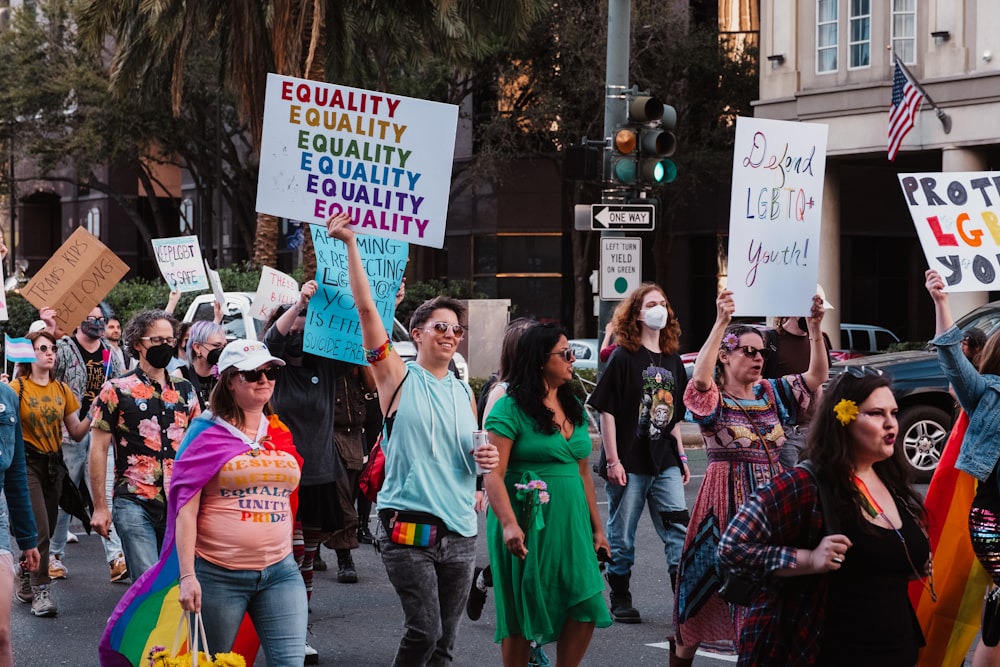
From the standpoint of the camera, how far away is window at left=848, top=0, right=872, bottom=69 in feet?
88.5

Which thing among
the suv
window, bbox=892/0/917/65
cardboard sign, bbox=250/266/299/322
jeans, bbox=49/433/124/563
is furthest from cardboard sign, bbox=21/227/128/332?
window, bbox=892/0/917/65

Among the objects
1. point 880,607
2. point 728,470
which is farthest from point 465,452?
point 880,607

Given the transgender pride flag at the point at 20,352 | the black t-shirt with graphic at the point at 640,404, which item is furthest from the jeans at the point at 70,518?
the black t-shirt with graphic at the point at 640,404

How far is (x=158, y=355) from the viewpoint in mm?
7328

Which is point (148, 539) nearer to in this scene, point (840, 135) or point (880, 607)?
point (880, 607)

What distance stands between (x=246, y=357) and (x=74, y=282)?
20.3 ft

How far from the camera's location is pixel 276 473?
543cm

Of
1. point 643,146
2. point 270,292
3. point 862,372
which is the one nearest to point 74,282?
point 270,292

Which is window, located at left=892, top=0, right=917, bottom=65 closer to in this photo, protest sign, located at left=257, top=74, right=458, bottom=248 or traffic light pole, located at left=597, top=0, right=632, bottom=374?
traffic light pole, located at left=597, top=0, right=632, bottom=374

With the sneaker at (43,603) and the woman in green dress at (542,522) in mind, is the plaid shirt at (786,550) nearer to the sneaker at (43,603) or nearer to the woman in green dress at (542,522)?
the woman in green dress at (542,522)

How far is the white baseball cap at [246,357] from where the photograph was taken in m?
5.41

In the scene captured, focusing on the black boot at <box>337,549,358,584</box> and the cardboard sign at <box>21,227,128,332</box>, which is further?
the cardboard sign at <box>21,227,128,332</box>

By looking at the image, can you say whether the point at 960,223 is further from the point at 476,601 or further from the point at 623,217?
the point at 623,217

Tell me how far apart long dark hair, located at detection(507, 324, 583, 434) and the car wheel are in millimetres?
8655
